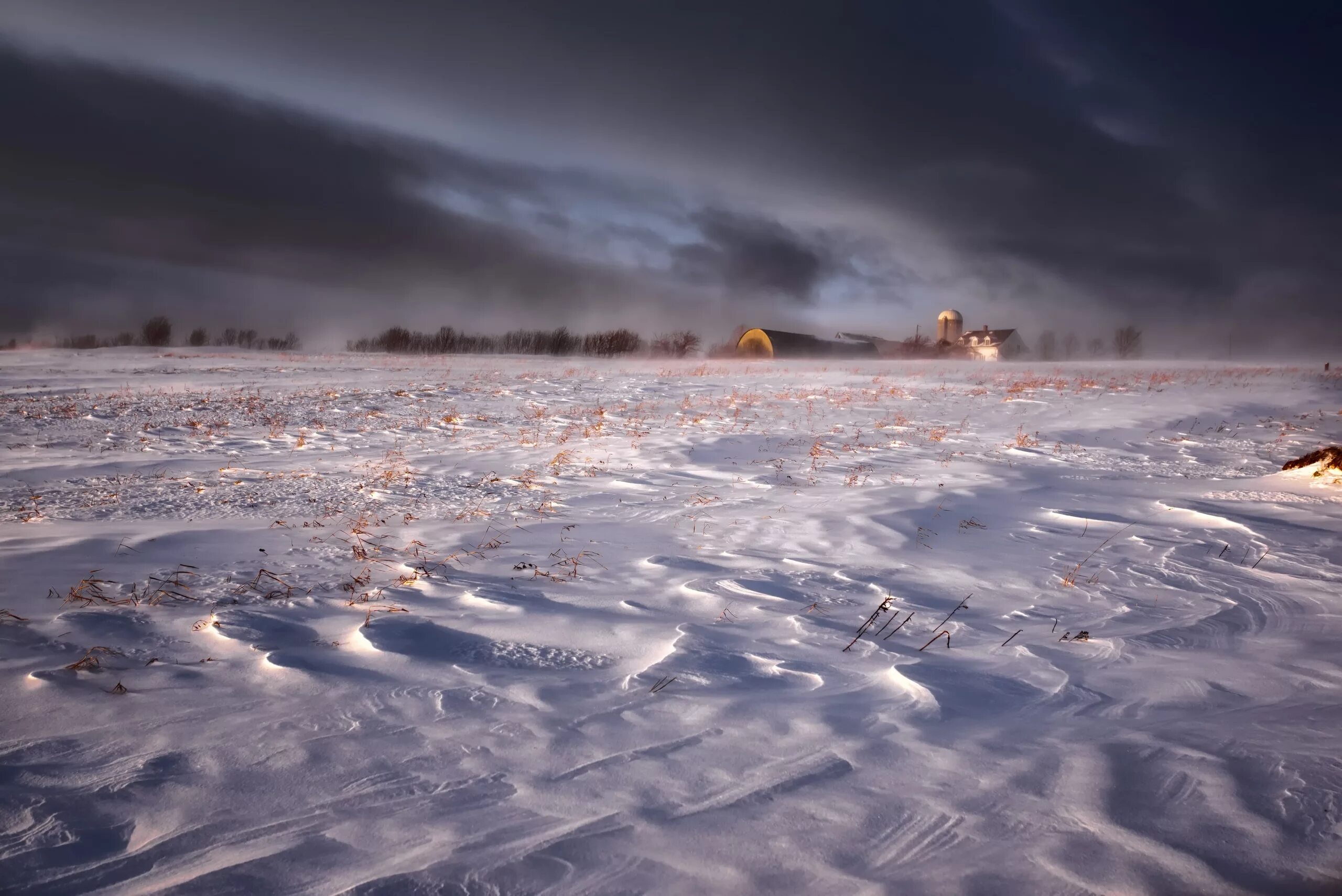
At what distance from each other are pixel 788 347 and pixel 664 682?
5320cm

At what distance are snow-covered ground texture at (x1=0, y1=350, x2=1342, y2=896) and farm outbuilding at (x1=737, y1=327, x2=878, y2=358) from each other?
4639 centimetres

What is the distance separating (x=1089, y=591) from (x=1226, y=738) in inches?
77.7

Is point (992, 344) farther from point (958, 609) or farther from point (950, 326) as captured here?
point (958, 609)

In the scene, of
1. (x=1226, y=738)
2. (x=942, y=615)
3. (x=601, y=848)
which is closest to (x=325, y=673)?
(x=601, y=848)

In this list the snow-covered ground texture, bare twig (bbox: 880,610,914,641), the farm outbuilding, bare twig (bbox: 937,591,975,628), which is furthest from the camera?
the farm outbuilding

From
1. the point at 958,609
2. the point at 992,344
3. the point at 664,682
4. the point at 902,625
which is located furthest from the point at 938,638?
the point at 992,344

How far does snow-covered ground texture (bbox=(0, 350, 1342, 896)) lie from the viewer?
1928 millimetres

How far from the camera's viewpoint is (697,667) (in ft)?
10.4

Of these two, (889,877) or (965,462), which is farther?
(965,462)

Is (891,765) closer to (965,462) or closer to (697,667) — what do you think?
(697,667)

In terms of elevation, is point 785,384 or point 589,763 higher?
point 785,384

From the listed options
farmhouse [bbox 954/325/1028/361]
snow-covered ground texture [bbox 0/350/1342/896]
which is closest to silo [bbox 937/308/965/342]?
farmhouse [bbox 954/325/1028/361]

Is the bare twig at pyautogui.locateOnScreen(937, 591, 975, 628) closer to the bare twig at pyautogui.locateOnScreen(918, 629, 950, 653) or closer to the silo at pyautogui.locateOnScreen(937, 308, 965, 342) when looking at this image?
the bare twig at pyautogui.locateOnScreen(918, 629, 950, 653)

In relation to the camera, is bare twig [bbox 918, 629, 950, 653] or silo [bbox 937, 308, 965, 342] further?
silo [bbox 937, 308, 965, 342]
